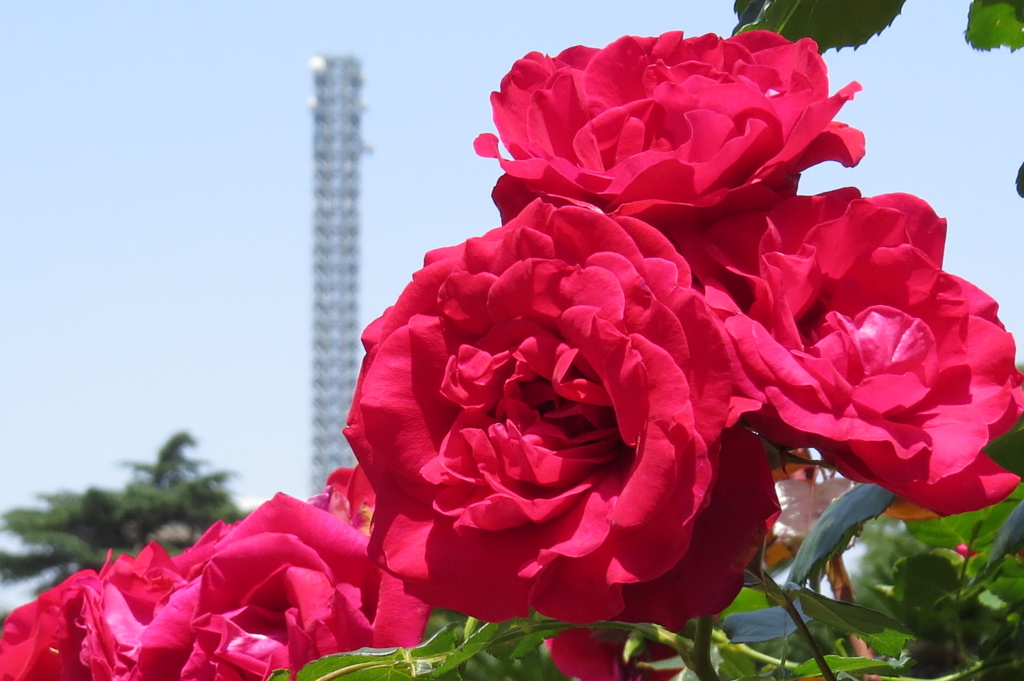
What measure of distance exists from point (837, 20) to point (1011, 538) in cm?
40

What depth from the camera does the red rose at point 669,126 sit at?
56cm

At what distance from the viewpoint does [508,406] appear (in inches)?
20.1

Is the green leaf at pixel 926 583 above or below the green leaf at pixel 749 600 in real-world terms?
above

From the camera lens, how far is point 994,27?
93 centimetres

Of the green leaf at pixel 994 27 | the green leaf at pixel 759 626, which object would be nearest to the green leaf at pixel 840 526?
the green leaf at pixel 759 626

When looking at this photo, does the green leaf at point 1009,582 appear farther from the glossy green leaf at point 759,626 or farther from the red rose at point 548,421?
the red rose at point 548,421

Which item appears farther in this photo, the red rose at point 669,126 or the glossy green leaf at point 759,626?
the glossy green leaf at point 759,626

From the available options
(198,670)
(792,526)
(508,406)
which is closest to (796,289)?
(508,406)

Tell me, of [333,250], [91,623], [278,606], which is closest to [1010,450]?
[278,606]

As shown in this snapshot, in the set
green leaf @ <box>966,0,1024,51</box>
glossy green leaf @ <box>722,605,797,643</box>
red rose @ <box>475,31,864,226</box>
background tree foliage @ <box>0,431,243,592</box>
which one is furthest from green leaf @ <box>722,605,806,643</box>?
background tree foliage @ <box>0,431,243,592</box>

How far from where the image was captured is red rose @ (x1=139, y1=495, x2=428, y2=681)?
26.8 inches

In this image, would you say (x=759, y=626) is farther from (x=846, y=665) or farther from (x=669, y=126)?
(x=669, y=126)

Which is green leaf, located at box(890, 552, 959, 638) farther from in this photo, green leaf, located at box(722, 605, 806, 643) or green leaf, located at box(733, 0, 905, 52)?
green leaf, located at box(733, 0, 905, 52)

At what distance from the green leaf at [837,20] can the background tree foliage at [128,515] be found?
1458 centimetres
